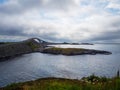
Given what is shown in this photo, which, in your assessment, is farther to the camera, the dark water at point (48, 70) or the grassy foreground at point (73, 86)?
the dark water at point (48, 70)

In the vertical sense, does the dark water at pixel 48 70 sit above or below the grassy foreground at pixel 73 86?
below

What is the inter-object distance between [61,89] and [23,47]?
132 metres

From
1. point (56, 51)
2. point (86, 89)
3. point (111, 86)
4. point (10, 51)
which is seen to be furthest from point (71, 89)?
point (56, 51)

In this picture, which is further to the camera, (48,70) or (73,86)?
(48,70)

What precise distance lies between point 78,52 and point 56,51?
15.1 meters

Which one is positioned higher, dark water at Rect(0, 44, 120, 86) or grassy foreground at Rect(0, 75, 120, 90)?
grassy foreground at Rect(0, 75, 120, 90)

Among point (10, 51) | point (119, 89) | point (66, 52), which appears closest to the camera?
point (119, 89)

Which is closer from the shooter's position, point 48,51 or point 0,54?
point 0,54

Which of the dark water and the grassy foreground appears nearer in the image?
the grassy foreground

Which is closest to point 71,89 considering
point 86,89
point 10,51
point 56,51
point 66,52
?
point 86,89

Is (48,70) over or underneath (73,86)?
underneath

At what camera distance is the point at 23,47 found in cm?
13875

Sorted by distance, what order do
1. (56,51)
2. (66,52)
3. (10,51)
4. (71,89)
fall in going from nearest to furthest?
(71,89) → (10,51) → (66,52) → (56,51)

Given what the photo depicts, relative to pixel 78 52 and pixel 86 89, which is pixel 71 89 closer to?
pixel 86 89
